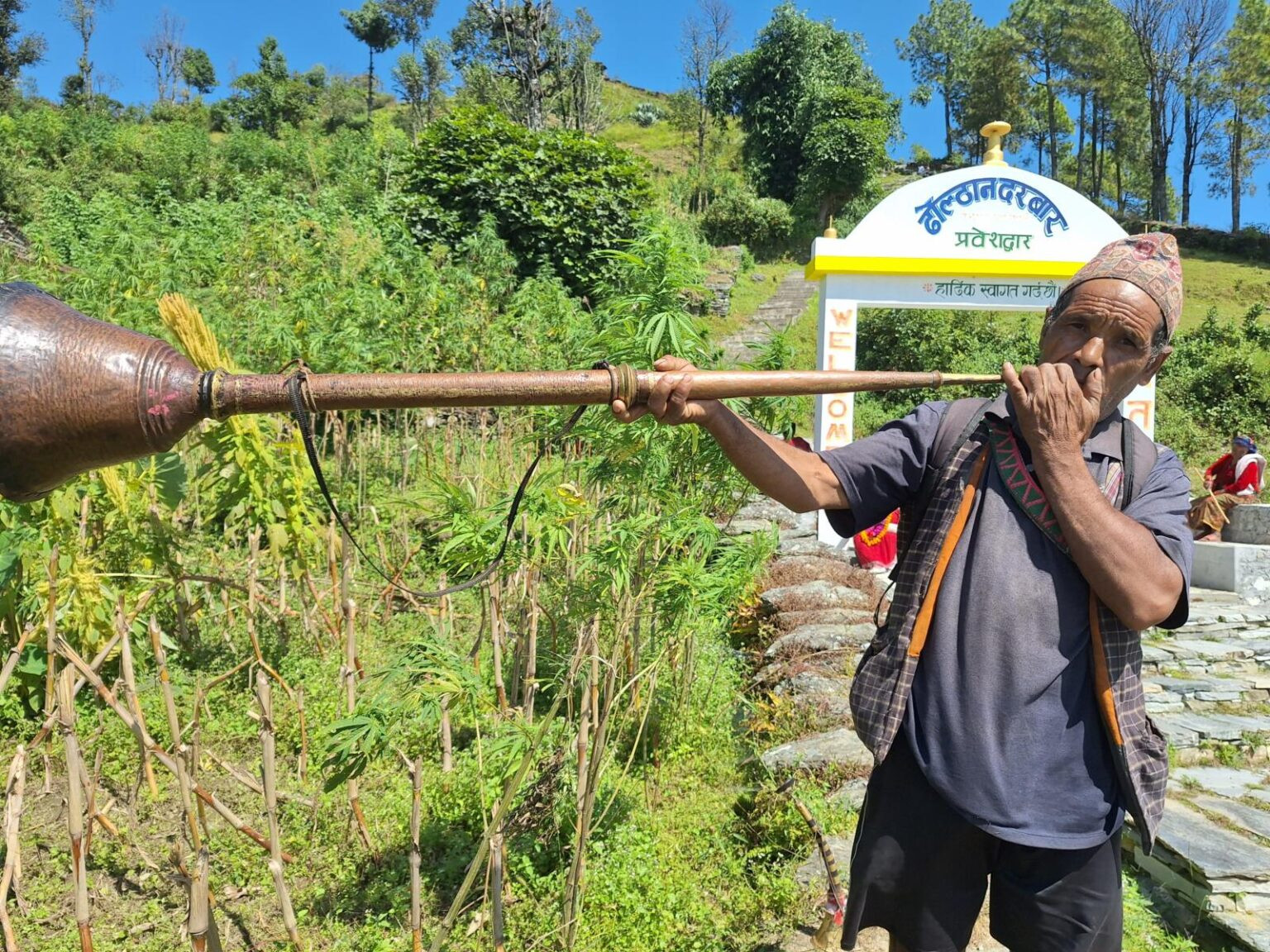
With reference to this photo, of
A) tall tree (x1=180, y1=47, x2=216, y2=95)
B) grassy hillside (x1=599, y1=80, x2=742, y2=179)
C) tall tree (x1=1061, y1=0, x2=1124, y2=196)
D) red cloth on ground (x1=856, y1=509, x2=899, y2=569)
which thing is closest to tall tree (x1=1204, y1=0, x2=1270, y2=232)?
tall tree (x1=1061, y1=0, x2=1124, y2=196)

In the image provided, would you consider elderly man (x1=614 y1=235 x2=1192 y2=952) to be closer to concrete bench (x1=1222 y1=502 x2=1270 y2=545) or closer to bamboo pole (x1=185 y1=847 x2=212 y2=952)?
bamboo pole (x1=185 y1=847 x2=212 y2=952)

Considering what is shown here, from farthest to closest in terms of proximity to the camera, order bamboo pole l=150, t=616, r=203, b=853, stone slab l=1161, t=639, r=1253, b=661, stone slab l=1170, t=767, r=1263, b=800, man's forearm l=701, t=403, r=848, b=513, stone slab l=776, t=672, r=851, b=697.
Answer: stone slab l=1161, t=639, r=1253, b=661 < stone slab l=776, t=672, r=851, b=697 < stone slab l=1170, t=767, r=1263, b=800 < bamboo pole l=150, t=616, r=203, b=853 < man's forearm l=701, t=403, r=848, b=513

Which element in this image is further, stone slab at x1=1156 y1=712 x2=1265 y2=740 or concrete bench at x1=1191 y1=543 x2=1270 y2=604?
concrete bench at x1=1191 y1=543 x2=1270 y2=604

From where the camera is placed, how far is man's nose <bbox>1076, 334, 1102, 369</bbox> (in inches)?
60.9

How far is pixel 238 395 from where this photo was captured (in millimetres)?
1324

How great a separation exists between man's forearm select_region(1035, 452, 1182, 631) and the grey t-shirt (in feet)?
0.23

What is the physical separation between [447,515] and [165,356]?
6.77 feet

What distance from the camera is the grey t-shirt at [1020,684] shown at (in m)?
1.47

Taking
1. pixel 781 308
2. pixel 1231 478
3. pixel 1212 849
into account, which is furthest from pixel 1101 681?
pixel 781 308

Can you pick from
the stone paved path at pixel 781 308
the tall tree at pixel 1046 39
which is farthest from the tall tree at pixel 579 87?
the tall tree at pixel 1046 39

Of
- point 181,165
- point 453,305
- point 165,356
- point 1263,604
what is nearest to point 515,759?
point 165,356

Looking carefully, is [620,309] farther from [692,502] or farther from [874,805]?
[874,805]

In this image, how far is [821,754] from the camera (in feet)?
11.2

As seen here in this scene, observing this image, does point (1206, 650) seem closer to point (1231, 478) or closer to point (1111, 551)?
point (1231, 478)
